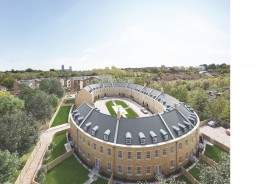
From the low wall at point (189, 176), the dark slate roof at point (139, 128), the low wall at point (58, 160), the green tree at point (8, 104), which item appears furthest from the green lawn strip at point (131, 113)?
the green tree at point (8, 104)

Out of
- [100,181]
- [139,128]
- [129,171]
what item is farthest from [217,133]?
[100,181]

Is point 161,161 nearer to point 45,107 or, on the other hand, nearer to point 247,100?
point 247,100

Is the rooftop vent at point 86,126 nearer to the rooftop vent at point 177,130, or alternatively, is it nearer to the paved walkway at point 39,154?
the paved walkway at point 39,154

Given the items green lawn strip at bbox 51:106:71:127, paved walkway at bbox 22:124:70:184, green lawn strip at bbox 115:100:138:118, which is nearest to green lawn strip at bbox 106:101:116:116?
green lawn strip at bbox 115:100:138:118

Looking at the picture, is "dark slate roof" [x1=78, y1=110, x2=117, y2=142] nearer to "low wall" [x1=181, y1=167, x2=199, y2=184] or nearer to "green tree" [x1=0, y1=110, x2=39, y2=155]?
"green tree" [x1=0, y1=110, x2=39, y2=155]

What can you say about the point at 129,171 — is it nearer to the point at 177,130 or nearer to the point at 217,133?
the point at 177,130

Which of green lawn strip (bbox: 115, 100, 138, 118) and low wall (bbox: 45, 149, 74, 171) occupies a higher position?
green lawn strip (bbox: 115, 100, 138, 118)

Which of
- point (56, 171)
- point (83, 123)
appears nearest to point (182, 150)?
point (83, 123)
